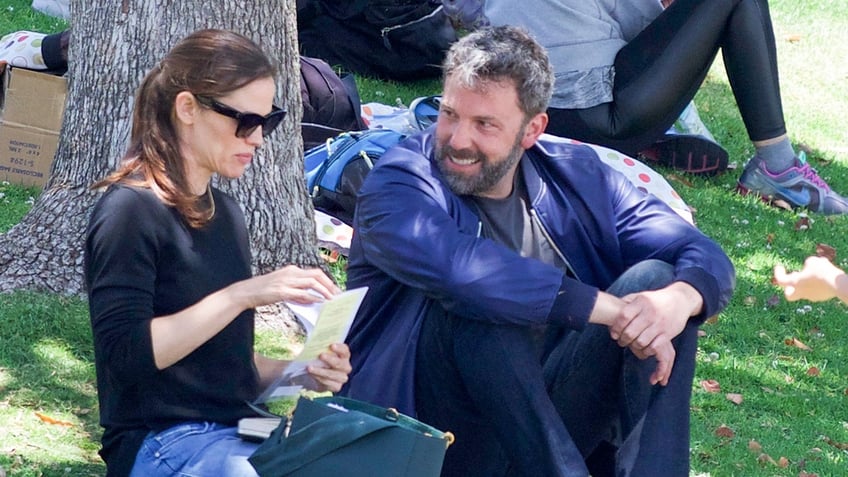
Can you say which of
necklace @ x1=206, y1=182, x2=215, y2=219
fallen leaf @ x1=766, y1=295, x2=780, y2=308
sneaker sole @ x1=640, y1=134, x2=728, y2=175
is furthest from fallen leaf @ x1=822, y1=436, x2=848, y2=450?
sneaker sole @ x1=640, y1=134, x2=728, y2=175

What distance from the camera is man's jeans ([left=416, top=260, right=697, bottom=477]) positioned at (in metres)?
3.13

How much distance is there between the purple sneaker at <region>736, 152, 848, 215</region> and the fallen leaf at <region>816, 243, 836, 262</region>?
48 centimetres

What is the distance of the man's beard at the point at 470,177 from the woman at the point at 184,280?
68 centimetres

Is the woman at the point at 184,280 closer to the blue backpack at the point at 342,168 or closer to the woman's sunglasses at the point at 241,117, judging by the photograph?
the woman's sunglasses at the point at 241,117

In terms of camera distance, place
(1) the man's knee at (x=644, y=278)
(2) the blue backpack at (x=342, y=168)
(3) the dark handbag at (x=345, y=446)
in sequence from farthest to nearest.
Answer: (2) the blue backpack at (x=342, y=168), (1) the man's knee at (x=644, y=278), (3) the dark handbag at (x=345, y=446)

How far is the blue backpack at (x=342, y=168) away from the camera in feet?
18.2

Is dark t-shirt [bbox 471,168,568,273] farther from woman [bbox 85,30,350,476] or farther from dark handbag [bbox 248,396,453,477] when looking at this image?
dark handbag [bbox 248,396,453,477]

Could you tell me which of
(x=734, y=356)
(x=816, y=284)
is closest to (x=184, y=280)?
(x=816, y=284)

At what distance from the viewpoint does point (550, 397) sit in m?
3.37

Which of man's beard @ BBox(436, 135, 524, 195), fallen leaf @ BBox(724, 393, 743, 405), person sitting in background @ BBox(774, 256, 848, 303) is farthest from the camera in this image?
fallen leaf @ BBox(724, 393, 743, 405)

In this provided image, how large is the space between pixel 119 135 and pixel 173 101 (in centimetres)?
173

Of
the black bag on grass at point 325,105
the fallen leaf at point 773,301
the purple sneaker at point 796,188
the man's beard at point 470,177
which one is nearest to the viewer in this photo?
the man's beard at point 470,177

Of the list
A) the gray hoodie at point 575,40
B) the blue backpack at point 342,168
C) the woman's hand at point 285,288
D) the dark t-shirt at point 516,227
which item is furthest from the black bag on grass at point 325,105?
the woman's hand at point 285,288

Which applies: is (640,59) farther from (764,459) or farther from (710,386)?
(764,459)
